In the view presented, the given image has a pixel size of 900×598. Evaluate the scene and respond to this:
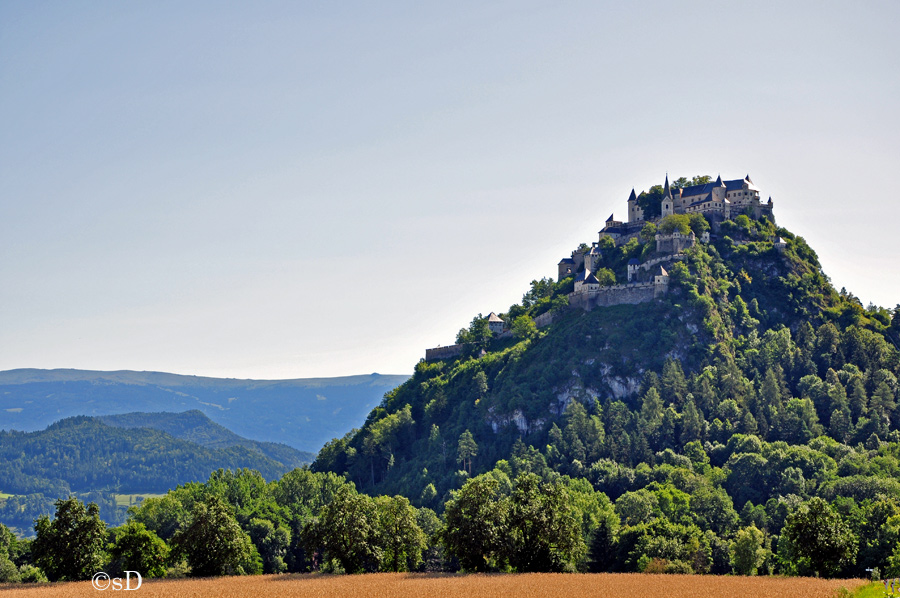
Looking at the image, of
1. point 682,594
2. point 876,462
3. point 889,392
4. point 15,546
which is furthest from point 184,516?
point 889,392

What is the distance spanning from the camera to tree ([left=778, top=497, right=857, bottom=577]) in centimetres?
9275

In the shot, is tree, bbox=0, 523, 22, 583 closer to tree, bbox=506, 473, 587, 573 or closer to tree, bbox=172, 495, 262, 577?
tree, bbox=172, 495, 262, 577

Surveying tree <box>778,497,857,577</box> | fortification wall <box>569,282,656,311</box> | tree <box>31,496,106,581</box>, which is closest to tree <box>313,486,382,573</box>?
tree <box>31,496,106,581</box>

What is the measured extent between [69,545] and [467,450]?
95004 millimetres

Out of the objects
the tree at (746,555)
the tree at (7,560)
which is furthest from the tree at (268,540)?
the tree at (746,555)

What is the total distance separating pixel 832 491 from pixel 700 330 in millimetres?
55544

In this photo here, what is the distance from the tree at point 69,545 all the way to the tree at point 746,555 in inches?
2683

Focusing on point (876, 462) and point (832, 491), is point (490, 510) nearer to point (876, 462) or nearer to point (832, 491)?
point (832, 491)

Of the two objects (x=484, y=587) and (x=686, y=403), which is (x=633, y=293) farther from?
(x=484, y=587)

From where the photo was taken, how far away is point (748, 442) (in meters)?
165

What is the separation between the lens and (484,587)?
82.6m

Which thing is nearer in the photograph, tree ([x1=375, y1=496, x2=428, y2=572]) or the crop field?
the crop field

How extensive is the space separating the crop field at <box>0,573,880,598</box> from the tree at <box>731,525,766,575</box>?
1930cm

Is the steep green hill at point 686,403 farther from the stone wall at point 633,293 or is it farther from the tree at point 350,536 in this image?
the tree at point 350,536
